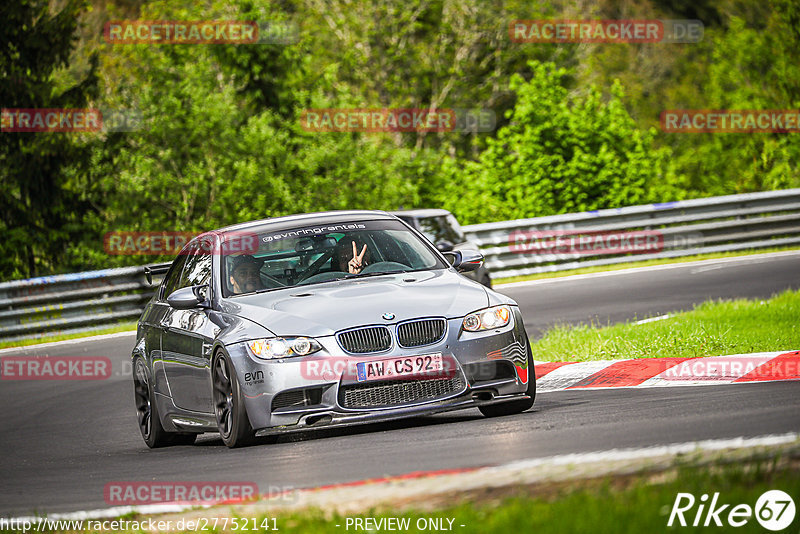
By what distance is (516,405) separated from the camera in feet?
29.2

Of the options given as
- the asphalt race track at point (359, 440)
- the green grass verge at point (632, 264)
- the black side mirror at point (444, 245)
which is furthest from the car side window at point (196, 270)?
the green grass verge at point (632, 264)

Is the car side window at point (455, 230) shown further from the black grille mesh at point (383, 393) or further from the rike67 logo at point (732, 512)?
the rike67 logo at point (732, 512)

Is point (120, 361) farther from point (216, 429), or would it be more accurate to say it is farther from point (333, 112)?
point (333, 112)

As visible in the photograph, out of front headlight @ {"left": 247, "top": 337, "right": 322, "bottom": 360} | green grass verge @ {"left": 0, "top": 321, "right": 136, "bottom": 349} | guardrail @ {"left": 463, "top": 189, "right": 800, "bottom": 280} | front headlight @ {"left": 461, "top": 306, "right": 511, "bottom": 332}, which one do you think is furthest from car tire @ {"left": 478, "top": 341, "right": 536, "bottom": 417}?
guardrail @ {"left": 463, "top": 189, "right": 800, "bottom": 280}

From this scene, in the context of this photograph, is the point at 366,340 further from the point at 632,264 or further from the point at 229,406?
the point at 632,264

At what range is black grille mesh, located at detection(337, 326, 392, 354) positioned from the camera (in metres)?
8.20

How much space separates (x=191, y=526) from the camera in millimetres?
5660

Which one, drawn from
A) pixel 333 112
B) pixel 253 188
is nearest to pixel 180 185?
pixel 253 188

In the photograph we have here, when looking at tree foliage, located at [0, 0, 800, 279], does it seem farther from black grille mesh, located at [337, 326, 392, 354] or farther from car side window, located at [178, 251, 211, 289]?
black grille mesh, located at [337, 326, 392, 354]

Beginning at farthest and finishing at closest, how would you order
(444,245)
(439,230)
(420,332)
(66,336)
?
(66,336) → (439,230) → (444,245) → (420,332)

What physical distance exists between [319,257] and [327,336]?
144 centimetres

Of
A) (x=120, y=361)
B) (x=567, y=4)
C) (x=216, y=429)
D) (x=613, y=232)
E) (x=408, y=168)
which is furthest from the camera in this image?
(x=567, y=4)

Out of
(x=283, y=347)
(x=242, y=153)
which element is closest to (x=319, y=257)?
(x=283, y=347)

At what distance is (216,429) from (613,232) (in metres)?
15.1
